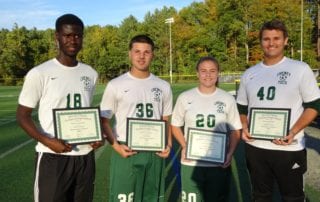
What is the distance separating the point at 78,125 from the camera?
11.9 ft

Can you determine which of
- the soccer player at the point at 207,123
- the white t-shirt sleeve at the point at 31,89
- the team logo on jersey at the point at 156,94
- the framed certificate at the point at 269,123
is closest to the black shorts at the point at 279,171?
the framed certificate at the point at 269,123

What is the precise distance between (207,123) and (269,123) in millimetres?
589

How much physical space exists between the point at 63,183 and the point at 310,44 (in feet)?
214

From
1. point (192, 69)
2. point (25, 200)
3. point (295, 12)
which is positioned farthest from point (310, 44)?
point (25, 200)

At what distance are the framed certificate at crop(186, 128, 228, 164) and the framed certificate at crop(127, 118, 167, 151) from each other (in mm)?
292

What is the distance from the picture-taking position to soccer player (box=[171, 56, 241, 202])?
165 inches

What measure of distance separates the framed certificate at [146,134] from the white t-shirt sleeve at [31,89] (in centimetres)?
89

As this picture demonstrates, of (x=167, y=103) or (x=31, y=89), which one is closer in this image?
(x=31, y=89)

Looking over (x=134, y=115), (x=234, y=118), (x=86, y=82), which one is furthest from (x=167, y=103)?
(x=86, y=82)

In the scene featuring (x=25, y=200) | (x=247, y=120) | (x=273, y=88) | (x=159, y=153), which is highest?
(x=273, y=88)

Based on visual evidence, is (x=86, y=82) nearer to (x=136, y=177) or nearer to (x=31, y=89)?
(x=31, y=89)

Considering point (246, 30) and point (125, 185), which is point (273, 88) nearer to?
point (125, 185)

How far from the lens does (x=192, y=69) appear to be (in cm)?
6475

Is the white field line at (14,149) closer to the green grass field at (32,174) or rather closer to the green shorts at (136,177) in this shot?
the green grass field at (32,174)
